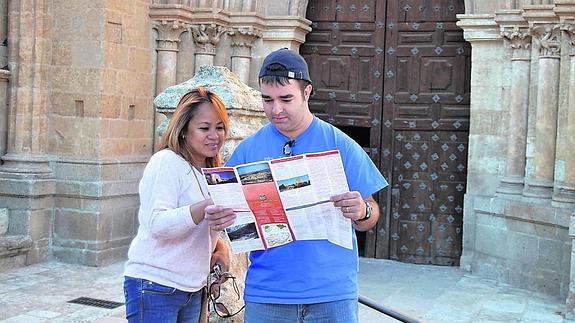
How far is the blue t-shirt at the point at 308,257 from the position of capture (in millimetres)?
2580

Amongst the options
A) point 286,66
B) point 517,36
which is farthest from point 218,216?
point 517,36

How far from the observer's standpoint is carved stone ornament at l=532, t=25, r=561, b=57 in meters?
7.76

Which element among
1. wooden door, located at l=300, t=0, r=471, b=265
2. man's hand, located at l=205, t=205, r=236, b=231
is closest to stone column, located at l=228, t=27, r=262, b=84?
wooden door, located at l=300, t=0, r=471, b=265

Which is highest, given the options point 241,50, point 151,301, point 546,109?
point 241,50

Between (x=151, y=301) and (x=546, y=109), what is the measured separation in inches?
237

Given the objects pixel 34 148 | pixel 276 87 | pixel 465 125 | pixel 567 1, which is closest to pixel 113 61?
pixel 34 148

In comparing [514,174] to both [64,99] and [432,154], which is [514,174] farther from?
[64,99]

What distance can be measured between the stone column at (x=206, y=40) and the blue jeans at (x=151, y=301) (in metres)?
6.75

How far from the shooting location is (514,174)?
8180 millimetres

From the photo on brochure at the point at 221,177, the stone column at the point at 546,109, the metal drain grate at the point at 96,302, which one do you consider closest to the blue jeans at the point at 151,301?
the photo on brochure at the point at 221,177

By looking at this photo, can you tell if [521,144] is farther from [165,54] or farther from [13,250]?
[13,250]

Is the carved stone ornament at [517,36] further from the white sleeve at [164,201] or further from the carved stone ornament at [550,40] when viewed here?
the white sleeve at [164,201]

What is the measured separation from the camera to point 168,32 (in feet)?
30.1

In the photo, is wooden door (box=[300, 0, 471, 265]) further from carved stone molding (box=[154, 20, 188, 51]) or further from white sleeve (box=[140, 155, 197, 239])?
white sleeve (box=[140, 155, 197, 239])
